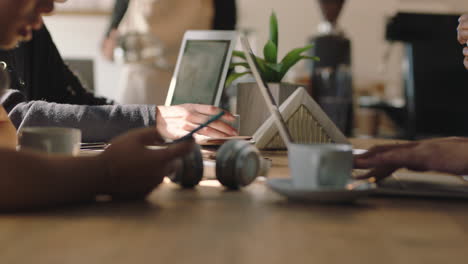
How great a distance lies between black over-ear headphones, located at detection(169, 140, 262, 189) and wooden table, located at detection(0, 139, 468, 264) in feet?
0.18

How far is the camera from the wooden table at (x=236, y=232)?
417 mm

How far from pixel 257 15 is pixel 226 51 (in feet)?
24.6

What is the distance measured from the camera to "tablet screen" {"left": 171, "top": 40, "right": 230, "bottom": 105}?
4.35 feet

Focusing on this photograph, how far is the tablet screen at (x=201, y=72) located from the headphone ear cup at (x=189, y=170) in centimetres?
59

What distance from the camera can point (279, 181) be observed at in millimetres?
695

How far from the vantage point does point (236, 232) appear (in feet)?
1.62

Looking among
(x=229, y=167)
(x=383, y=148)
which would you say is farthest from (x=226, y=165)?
(x=383, y=148)

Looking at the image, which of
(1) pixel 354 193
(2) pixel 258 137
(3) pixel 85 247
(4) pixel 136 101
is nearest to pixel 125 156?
(3) pixel 85 247

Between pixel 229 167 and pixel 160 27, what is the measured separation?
2.25 meters

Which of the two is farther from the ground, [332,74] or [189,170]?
[332,74]

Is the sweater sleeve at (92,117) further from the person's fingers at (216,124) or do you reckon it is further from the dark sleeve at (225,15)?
the dark sleeve at (225,15)

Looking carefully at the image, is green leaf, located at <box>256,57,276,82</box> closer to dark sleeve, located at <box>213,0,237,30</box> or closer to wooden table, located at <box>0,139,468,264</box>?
wooden table, located at <box>0,139,468,264</box>

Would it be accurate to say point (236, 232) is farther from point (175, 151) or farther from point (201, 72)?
point (201, 72)

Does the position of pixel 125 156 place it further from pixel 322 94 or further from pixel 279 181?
pixel 322 94
